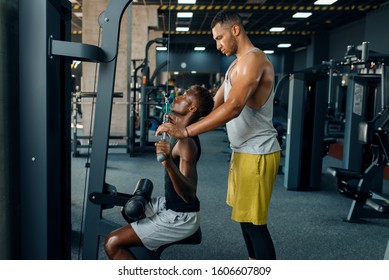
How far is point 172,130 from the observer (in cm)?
145

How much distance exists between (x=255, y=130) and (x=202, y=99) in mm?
328

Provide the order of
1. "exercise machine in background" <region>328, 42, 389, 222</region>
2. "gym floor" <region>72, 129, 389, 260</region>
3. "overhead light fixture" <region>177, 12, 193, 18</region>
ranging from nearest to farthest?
"gym floor" <region>72, 129, 389, 260</region> < "exercise machine in background" <region>328, 42, 389, 222</region> < "overhead light fixture" <region>177, 12, 193, 18</region>

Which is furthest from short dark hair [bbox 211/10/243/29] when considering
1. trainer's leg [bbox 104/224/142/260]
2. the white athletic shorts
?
trainer's leg [bbox 104/224/142/260]

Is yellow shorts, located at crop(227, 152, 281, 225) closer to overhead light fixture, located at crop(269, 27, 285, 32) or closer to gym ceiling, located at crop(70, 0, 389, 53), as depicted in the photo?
gym ceiling, located at crop(70, 0, 389, 53)

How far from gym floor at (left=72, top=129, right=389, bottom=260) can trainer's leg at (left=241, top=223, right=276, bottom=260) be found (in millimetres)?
698

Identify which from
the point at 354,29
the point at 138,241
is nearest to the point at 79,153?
the point at 138,241

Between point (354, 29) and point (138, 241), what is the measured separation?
40.7 feet

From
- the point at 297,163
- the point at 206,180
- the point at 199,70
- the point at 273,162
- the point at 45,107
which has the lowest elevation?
the point at 206,180

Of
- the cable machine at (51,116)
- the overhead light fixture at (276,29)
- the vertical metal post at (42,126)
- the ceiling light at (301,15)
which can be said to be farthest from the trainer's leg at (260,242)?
the overhead light fixture at (276,29)

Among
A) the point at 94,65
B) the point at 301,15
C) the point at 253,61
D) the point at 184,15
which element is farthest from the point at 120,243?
the point at 301,15

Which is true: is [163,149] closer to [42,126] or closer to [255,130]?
[42,126]

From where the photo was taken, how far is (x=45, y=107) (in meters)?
1.20

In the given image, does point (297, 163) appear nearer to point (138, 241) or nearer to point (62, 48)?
point (138, 241)

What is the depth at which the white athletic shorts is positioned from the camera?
1568 mm
